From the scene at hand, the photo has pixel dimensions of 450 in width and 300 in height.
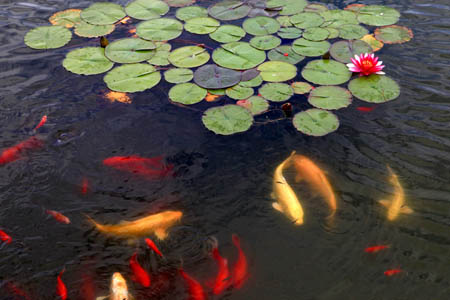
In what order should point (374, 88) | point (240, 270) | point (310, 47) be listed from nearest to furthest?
point (240, 270)
point (374, 88)
point (310, 47)

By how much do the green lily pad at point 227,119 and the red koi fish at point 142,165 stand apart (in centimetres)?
62

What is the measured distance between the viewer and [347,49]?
4809mm

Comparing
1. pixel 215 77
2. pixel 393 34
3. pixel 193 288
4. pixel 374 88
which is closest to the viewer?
pixel 193 288

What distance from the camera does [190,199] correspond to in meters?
3.45

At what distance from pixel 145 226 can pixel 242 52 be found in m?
2.58

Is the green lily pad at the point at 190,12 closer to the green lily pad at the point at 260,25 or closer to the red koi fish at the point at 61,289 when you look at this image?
the green lily pad at the point at 260,25

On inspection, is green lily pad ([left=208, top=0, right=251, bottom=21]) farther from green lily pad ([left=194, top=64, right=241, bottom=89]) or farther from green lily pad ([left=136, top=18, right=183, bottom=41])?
green lily pad ([left=194, top=64, right=241, bottom=89])

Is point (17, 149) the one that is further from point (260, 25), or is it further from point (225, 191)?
point (260, 25)

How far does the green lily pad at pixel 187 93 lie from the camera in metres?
4.23

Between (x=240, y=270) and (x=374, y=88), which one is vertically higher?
(x=374, y=88)

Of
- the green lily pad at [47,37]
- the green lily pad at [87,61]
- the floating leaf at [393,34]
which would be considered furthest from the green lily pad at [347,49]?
the green lily pad at [47,37]

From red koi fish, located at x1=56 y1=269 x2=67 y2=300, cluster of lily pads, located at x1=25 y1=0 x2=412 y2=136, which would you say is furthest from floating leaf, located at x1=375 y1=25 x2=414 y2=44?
red koi fish, located at x1=56 y1=269 x2=67 y2=300

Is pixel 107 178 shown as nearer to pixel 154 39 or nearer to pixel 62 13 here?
pixel 154 39

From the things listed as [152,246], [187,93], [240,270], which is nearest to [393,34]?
[187,93]
